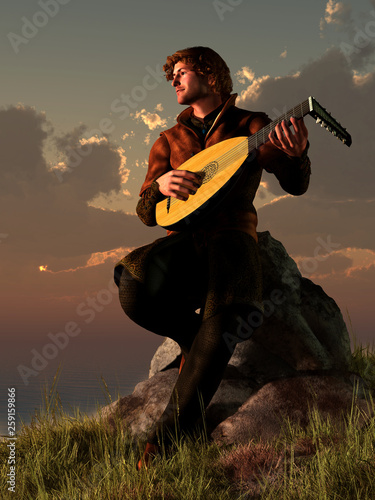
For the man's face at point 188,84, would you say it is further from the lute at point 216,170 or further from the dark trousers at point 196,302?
the dark trousers at point 196,302

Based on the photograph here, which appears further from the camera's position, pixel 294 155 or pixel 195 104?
pixel 195 104

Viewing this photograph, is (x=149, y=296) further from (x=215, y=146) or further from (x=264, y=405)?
(x=264, y=405)

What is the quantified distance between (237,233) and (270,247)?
122 centimetres

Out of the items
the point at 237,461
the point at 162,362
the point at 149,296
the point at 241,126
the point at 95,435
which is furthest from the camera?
the point at 162,362

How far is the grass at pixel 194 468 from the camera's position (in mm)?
2777

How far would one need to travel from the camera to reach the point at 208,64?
13.1 feet

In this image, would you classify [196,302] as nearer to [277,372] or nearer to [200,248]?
[200,248]

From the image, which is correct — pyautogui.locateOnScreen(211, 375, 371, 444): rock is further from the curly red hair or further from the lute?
the curly red hair

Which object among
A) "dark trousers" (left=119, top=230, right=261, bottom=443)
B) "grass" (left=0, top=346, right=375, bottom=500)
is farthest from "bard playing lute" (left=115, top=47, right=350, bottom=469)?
"grass" (left=0, top=346, right=375, bottom=500)

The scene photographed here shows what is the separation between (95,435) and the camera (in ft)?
14.0

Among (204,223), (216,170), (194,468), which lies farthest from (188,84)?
(194,468)

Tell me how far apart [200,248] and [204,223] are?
0.58ft

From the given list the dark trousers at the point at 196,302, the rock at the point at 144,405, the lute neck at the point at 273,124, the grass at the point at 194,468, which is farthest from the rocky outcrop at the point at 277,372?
the lute neck at the point at 273,124

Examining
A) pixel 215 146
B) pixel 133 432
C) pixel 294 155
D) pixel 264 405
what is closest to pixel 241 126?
pixel 215 146
